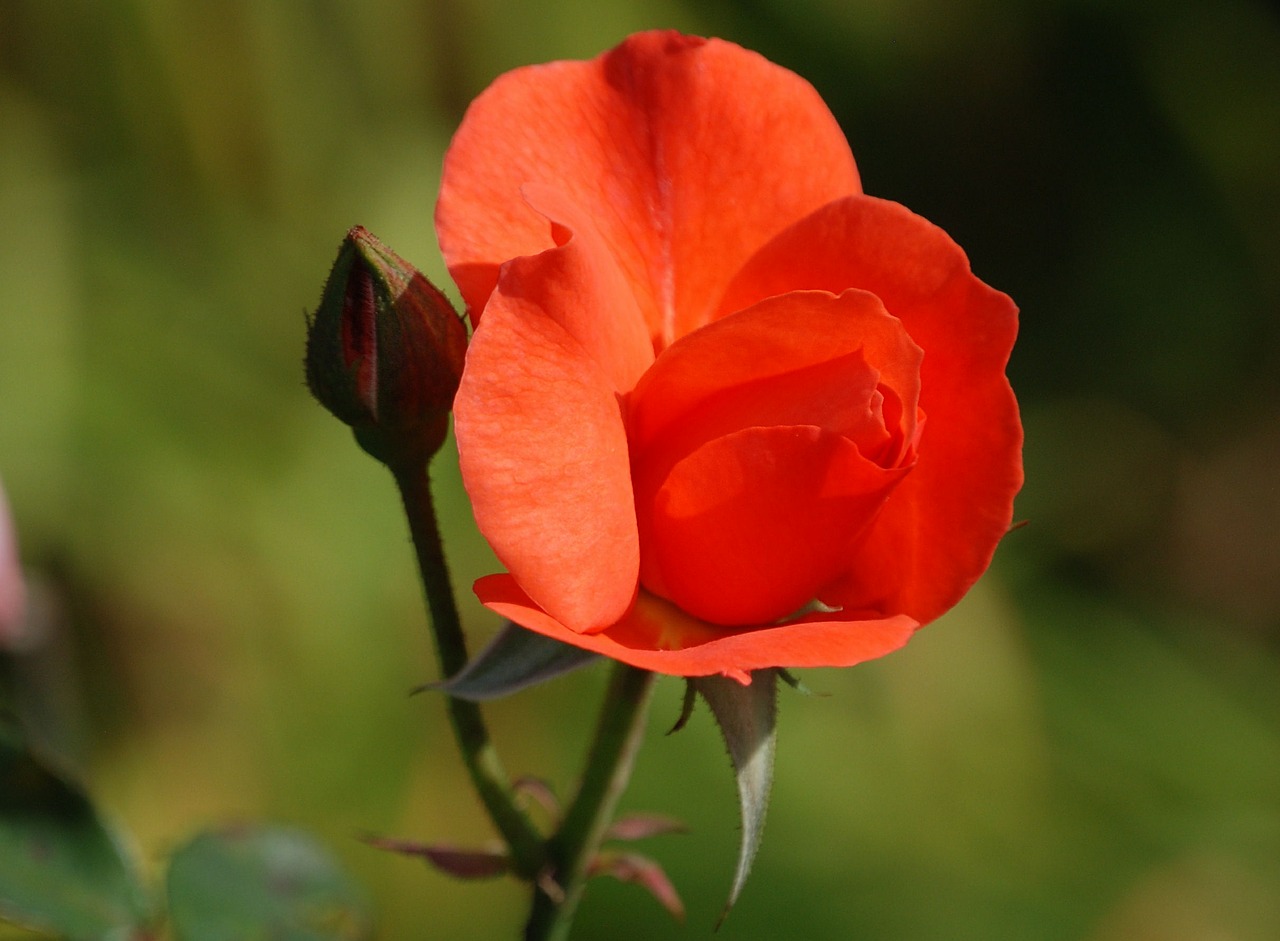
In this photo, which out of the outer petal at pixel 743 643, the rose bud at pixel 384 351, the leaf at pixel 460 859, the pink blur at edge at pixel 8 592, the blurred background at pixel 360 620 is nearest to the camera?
the outer petal at pixel 743 643

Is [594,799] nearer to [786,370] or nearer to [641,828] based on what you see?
[641,828]

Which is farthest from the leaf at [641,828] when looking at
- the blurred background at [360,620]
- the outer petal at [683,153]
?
the blurred background at [360,620]

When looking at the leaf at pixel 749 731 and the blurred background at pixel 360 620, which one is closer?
the leaf at pixel 749 731

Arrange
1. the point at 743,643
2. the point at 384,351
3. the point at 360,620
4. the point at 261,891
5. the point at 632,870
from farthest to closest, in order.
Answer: the point at 360,620, the point at 261,891, the point at 632,870, the point at 384,351, the point at 743,643

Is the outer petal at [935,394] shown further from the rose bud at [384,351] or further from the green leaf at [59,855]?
the green leaf at [59,855]

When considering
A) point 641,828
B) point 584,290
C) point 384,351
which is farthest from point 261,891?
point 584,290

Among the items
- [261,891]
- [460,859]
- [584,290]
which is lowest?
[261,891]

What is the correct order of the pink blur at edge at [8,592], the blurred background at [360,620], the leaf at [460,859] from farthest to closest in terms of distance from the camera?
the blurred background at [360,620], the pink blur at edge at [8,592], the leaf at [460,859]

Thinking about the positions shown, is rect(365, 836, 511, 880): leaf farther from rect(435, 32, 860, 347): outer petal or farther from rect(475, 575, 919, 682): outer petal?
rect(435, 32, 860, 347): outer petal

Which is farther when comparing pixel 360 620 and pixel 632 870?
pixel 360 620
